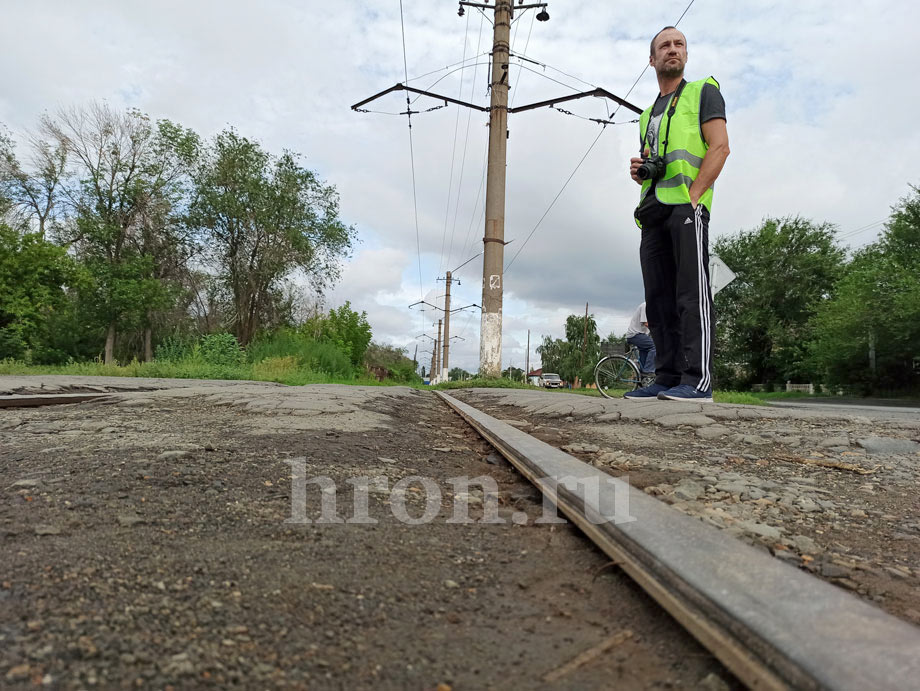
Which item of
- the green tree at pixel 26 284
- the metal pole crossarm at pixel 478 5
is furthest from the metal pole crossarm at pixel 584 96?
the green tree at pixel 26 284

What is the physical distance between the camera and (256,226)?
29.8m

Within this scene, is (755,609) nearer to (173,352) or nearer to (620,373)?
(620,373)

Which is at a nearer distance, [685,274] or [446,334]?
[685,274]

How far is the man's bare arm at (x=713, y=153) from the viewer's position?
455 cm

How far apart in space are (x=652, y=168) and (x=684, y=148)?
0.28 m

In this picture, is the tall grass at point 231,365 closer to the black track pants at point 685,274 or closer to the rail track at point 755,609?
the black track pants at point 685,274

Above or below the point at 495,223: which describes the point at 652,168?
below

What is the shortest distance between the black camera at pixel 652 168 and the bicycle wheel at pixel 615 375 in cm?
357

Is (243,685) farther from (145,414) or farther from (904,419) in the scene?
(904,419)

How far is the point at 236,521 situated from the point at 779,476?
2.14m

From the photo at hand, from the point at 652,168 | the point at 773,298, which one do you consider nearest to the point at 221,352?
the point at 652,168

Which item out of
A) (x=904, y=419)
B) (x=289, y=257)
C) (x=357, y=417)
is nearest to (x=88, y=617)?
(x=357, y=417)

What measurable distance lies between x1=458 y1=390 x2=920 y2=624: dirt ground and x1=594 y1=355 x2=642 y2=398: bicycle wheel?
3.70 m

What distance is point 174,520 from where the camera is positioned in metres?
1.54
